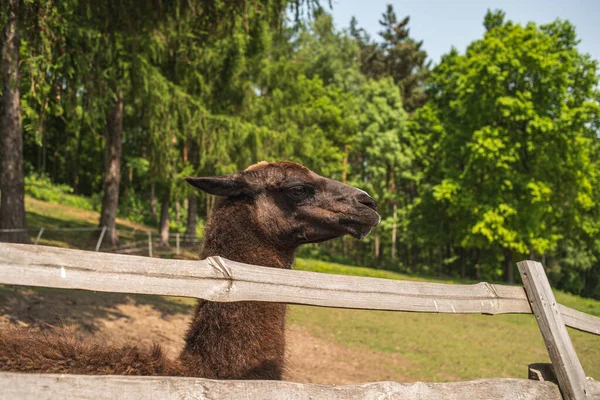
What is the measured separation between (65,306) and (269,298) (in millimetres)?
8224

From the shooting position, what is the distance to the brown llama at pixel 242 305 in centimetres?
264

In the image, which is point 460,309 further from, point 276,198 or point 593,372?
point 593,372

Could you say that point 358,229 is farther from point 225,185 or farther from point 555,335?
point 555,335

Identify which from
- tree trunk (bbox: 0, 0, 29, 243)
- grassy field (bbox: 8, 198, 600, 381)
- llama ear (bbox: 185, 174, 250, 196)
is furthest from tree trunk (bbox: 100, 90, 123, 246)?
llama ear (bbox: 185, 174, 250, 196)

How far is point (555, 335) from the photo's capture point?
128 inches

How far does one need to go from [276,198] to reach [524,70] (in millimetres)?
26611

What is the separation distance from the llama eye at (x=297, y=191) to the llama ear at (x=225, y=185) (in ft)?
1.04

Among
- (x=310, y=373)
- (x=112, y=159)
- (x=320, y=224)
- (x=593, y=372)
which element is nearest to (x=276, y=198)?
(x=320, y=224)

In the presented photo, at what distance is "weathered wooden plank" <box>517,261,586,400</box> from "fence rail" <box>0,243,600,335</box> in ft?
0.82

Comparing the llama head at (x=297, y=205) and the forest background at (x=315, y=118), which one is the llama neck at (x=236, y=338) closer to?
the llama head at (x=297, y=205)

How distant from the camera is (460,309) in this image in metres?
3.04

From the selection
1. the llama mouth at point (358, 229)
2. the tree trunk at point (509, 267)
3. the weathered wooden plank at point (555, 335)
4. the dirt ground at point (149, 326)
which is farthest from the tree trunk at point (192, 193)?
the weathered wooden plank at point (555, 335)

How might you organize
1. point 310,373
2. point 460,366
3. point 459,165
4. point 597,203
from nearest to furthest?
point 310,373 → point 460,366 → point 597,203 → point 459,165

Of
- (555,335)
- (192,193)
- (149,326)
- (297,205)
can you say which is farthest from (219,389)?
(192,193)
